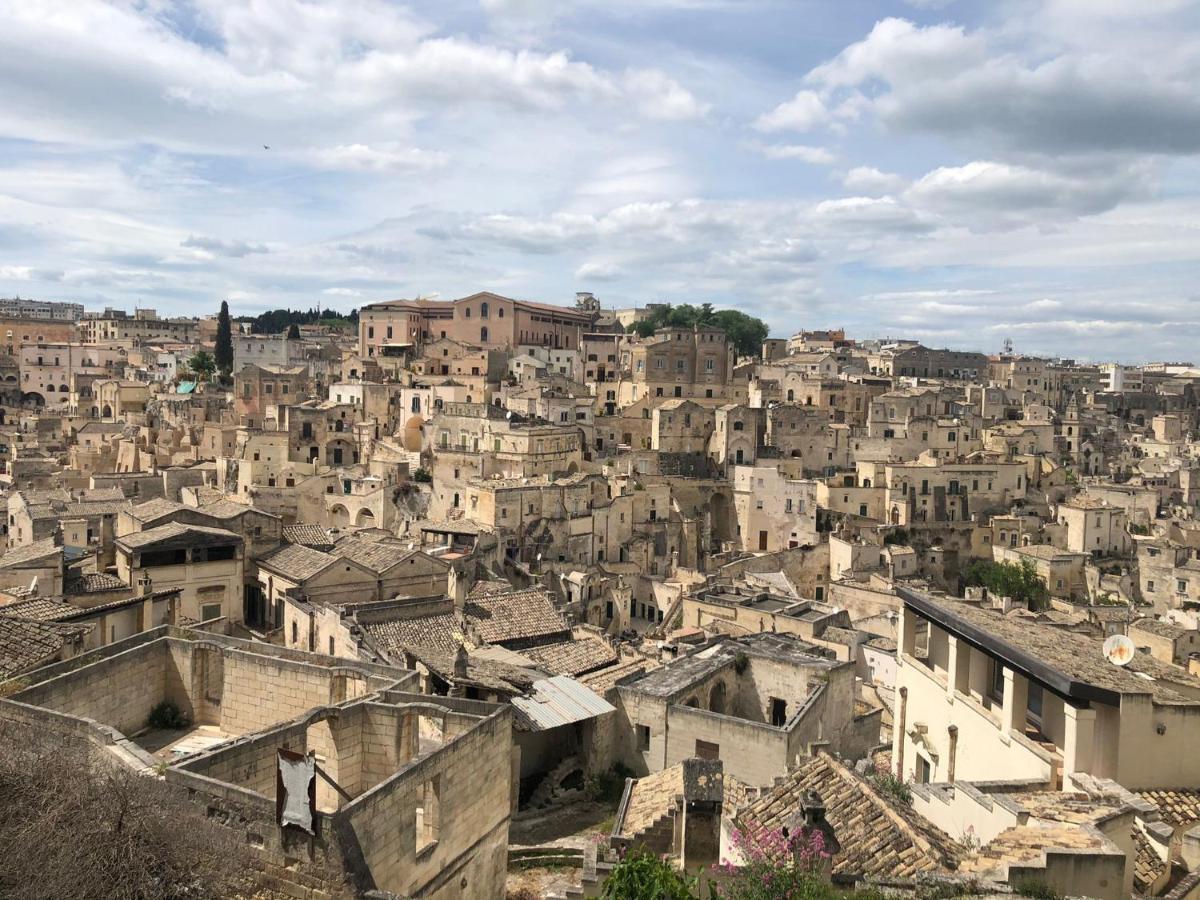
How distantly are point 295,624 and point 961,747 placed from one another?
1623 cm

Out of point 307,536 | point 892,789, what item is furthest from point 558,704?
point 307,536

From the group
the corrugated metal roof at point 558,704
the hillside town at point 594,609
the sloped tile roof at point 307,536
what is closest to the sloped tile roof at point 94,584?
the hillside town at point 594,609

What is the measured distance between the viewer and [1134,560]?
52500 millimetres

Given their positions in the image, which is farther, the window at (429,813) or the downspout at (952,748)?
the downspout at (952,748)

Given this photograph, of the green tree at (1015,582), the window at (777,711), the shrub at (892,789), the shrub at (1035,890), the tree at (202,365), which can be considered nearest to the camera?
the shrub at (1035,890)

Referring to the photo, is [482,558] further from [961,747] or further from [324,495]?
[961,747]

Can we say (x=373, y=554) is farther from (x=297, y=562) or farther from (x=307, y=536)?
(x=307, y=536)

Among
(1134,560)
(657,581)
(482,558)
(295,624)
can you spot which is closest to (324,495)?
(482,558)

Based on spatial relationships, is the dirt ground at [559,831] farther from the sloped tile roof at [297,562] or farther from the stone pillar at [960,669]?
the sloped tile roof at [297,562]

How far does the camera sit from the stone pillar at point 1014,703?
12.2 metres

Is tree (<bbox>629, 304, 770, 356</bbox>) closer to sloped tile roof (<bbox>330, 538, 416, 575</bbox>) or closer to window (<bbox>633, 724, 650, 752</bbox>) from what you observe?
sloped tile roof (<bbox>330, 538, 416, 575</bbox>)

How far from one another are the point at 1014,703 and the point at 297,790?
8.81 meters

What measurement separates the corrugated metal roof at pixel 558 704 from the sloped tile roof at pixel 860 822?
5731mm

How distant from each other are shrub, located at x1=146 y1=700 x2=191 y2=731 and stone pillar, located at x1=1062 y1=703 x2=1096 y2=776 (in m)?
10.4
